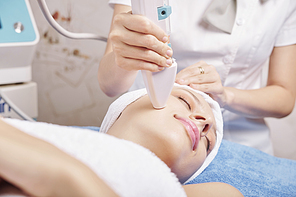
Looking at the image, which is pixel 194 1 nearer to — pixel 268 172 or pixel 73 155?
pixel 268 172

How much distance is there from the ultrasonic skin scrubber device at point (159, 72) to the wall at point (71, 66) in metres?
0.86

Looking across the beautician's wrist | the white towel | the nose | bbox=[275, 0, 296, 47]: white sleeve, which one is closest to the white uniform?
bbox=[275, 0, 296, 47]: white sleeve

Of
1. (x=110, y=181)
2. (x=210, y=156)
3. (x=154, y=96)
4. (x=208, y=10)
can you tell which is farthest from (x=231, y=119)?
(x=110, y=181)

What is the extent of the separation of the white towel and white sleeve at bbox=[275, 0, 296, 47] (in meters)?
0.86

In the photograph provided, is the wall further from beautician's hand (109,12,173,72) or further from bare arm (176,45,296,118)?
beautician's hand (109,12,173,72)

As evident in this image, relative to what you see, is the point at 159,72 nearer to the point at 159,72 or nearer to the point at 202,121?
the point at 159,72

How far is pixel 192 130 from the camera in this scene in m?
0.63

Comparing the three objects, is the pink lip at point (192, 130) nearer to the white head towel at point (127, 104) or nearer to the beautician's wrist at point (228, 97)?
the white head towel at point (127, 104)

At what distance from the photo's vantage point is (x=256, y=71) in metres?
1.12

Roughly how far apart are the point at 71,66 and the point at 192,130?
1123mm

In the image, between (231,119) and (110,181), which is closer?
(110,181)

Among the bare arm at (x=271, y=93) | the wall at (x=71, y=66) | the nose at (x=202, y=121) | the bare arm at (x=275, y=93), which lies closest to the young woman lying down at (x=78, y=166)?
the nose at (x=202, y=121)

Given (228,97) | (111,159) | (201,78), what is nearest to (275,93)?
(228,97)

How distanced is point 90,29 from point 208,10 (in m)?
0.77
